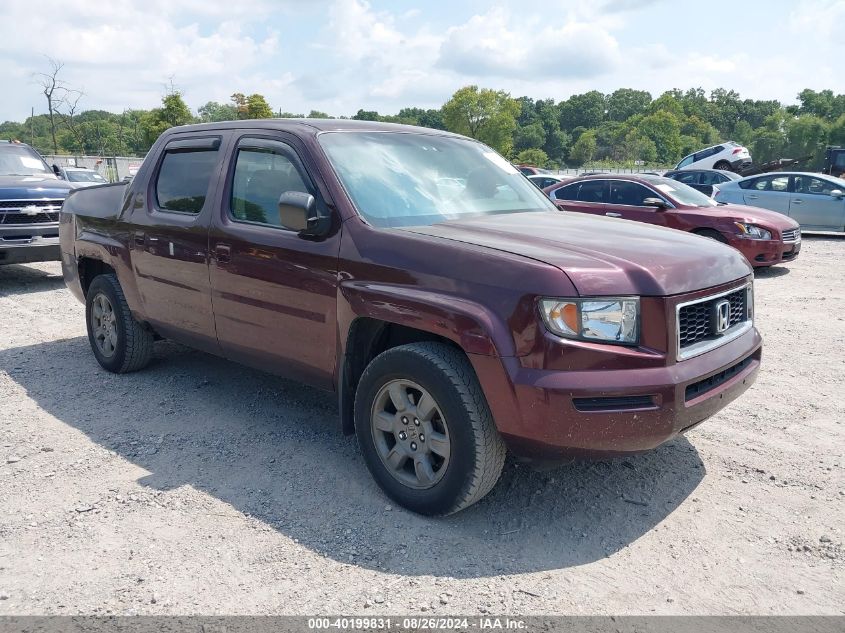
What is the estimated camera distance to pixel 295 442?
4.32 meters

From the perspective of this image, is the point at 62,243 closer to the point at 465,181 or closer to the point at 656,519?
the point at 465,181

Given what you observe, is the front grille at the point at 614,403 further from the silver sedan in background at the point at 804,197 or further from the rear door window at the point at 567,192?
the silver sedan in background at the point at 804,197

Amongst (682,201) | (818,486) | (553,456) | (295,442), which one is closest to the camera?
(553,456)

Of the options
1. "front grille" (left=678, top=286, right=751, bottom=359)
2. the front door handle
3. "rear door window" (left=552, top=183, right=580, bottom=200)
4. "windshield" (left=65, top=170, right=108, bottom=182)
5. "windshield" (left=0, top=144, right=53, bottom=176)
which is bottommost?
"front grille" (left=678, top=286, right=751, bottom=359)

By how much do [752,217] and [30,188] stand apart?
1019 cm

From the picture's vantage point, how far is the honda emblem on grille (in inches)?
130

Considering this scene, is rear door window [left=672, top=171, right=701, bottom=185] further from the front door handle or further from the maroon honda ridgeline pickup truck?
the front door handle

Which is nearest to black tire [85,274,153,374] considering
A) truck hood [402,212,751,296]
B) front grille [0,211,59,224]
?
truck hood [402,212,751,296]

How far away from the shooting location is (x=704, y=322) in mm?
3260

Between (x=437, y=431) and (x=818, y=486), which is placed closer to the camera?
(x=437, y=431)

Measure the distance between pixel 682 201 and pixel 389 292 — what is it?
8.84 metres

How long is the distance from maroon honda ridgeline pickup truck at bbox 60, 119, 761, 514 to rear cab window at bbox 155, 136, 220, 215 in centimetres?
2

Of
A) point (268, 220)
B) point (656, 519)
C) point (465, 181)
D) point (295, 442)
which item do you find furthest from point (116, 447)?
point (656, 519)

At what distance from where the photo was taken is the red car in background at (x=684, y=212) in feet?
33.9
